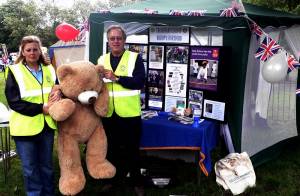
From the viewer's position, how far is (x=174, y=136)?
3873 millimetres

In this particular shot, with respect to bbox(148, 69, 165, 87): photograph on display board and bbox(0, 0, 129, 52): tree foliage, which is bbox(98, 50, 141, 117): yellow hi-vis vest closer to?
bbox(148, 69, 165, 87): photograph on display board

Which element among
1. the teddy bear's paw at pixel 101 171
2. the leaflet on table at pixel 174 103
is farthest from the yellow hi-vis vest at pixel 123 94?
the leaflet on table at pixel 174 103

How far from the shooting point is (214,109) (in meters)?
4.14

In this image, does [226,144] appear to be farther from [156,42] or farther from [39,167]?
[39,167]

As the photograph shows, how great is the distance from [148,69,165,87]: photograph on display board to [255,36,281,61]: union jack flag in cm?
126

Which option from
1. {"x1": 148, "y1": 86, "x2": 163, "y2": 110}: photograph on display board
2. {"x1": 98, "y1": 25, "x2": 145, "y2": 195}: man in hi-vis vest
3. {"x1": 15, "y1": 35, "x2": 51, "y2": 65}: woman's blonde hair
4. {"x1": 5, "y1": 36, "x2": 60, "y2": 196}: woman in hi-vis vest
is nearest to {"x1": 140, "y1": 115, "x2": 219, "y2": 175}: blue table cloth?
{"x1": 148, "y1": 86, "x2": 163, "y2": 110}: photograph on display board

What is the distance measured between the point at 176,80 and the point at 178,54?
323 millimetres

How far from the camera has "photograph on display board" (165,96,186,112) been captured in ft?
14.3

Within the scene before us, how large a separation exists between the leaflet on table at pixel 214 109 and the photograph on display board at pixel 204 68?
6.8 inches

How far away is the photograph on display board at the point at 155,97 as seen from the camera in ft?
14.7

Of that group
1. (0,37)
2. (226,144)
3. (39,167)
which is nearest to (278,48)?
(226,144)

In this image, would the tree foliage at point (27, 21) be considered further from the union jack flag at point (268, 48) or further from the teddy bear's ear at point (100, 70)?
the teddy bear's ear at point (100, 70)

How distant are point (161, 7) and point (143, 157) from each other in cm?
226

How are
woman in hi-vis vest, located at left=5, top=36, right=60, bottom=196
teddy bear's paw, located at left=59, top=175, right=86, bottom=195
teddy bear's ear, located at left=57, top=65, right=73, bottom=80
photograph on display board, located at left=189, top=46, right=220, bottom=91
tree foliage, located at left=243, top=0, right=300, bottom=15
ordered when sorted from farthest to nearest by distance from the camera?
1. tree foliage, located at left=243, top=0, right=300, bottom=15
2. photograph on display board, located at left=189, top=46, right=220, bottom=91
3. teddy bear's paw, located at left=59, top=175, right=86, bottom=195
4. teddy bear's ear, located at left=57, top=65, right=73, bottom=80
5. woman in hi-vis vest, located at left=5, top=36, right=60, bottom=196
